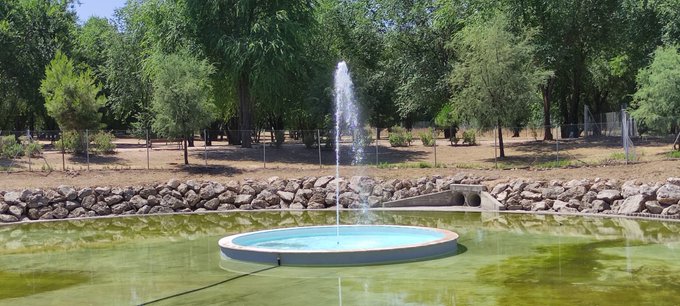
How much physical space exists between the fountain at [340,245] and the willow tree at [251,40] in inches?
772

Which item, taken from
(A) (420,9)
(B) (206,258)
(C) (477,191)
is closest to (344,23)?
(A) (420,9)

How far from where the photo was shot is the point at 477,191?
2666 centimetres

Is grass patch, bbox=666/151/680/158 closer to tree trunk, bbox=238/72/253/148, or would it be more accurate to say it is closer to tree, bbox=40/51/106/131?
tree trunk, bbox=238/72/253/148

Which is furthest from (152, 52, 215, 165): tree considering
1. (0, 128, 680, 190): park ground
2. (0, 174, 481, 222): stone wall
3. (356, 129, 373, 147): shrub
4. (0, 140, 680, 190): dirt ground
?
(356, 129, 373, 147): shrub

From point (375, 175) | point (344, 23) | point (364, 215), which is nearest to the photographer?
point (364, 215)

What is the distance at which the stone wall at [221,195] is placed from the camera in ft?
86.3

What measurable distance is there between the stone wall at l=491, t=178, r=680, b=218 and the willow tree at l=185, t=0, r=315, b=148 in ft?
54.1

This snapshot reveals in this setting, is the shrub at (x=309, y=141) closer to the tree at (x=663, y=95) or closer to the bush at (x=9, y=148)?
the bush at (x=9, y=148)

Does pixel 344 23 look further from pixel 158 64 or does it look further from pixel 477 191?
pixel 477 191

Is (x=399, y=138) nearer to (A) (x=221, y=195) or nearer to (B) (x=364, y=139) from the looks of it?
(B) (x=364, y=139)

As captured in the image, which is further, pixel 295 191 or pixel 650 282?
pixel 295 191

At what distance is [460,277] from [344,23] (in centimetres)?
4408

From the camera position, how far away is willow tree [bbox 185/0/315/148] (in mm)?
38094

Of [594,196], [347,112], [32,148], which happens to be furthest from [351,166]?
[32,148]
